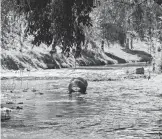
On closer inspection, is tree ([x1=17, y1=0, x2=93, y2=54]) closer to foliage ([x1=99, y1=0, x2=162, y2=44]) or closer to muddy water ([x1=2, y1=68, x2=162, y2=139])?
muddy water ([x1=2, y1=68, x2=162, y2=139])

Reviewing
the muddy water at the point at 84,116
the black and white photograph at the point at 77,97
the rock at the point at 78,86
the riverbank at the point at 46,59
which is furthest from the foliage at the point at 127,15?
the riverbank at the point at 46,59

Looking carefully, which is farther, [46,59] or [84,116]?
[46,59]

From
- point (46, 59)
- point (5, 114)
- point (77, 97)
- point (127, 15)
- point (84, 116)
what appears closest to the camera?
point (5, 114)

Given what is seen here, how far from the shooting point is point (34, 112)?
1934 centimetres

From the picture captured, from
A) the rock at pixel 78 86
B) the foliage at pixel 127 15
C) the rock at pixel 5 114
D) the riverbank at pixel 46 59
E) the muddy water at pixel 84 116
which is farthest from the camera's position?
the riverbank at pixel 46 59

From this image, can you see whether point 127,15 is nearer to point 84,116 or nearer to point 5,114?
point 84,116

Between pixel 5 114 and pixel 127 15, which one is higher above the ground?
pixel 127 15

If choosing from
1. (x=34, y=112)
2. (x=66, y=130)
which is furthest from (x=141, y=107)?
(x=66, y=130)

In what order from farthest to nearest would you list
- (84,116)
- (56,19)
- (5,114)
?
(84,116), (5,114), (56,19)

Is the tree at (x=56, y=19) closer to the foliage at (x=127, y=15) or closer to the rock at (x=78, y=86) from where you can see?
the foliage at (x=127, y=15)

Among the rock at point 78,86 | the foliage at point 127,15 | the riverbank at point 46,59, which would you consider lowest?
the rock at point 78,86

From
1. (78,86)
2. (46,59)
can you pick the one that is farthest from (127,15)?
(46,59)

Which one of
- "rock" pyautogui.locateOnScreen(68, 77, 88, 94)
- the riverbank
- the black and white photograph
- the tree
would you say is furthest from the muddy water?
the riverbank

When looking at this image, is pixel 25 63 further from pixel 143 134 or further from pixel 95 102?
pixel 143 134
